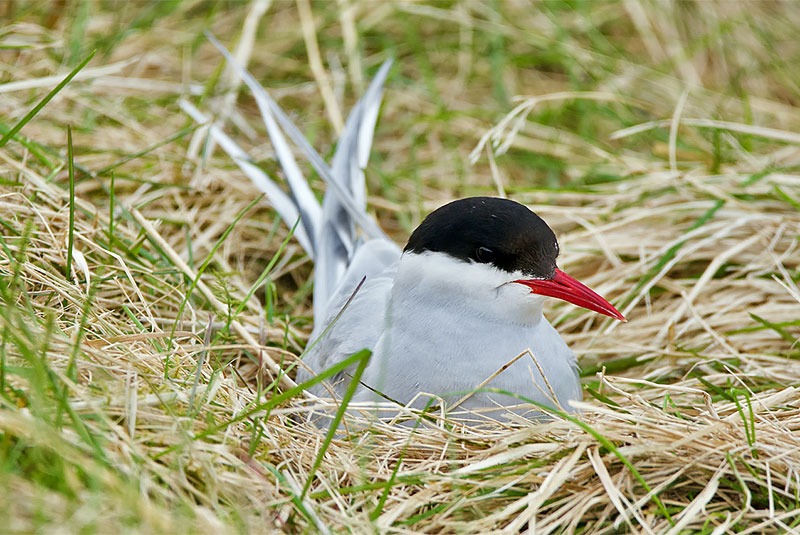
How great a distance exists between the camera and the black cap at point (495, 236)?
250 cm

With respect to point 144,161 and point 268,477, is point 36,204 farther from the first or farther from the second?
point 268,477

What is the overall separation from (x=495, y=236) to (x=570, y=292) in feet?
0.88

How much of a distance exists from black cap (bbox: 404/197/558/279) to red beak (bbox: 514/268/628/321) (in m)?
0.03

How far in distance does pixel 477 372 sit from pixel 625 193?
1.57 metres

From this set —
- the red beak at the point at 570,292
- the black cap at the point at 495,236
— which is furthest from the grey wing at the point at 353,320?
the red beak at the point at 570,292

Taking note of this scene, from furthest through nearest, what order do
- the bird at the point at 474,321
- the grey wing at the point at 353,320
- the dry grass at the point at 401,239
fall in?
the grey wing at the point at 353,320 → the bird at the point at 474,321 → the dry grass at the point at 401,239

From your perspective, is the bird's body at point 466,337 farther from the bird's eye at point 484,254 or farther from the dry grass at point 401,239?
the dry grass at point 401,239

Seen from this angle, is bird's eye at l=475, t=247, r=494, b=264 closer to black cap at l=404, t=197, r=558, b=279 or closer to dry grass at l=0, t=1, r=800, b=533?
black cap at l=404, t=197, r=558, b=279

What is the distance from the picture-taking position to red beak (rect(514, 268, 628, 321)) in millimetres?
2539

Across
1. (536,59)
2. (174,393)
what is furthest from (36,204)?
(536,59)

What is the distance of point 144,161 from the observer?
378 cm

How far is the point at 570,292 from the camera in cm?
256

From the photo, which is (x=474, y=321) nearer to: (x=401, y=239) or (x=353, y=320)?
(x=353, y=320)

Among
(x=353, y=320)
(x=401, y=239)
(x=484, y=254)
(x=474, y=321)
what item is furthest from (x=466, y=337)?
(x=401, y=239)
